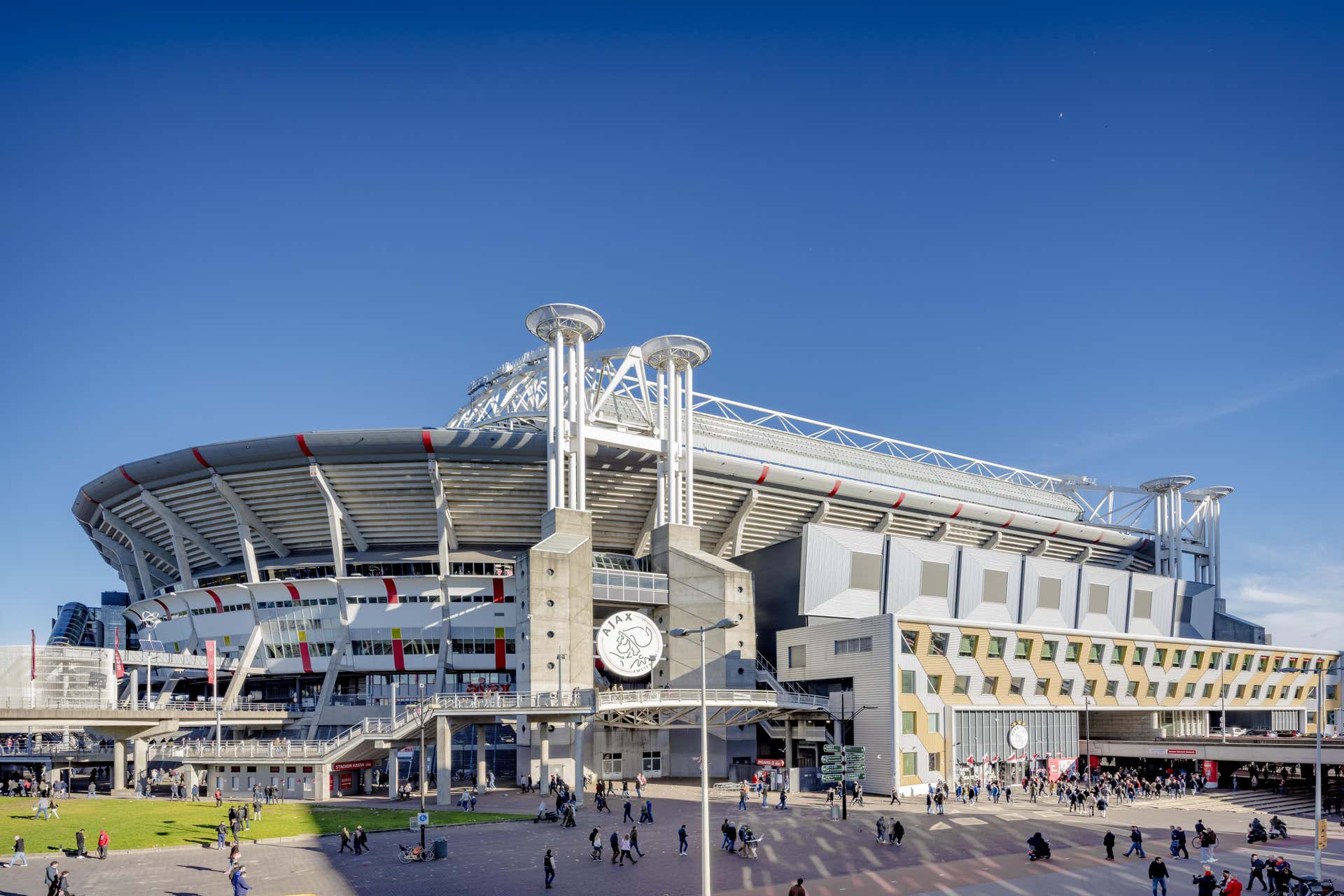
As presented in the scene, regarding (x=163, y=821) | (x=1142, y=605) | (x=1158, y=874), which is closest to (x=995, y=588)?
(x=1142, y=605)

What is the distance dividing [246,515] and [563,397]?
27.0m

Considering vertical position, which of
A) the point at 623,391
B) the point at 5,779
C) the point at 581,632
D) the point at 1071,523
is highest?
the point at 623,391

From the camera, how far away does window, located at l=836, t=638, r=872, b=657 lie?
208 ft

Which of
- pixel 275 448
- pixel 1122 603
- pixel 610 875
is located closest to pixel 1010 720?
pixel 1122 603

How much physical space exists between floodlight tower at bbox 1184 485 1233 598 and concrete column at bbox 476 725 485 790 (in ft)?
311

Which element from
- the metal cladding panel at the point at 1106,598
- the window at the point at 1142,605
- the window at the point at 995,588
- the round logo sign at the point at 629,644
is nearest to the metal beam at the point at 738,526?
the round logo sign at the point at 629,644

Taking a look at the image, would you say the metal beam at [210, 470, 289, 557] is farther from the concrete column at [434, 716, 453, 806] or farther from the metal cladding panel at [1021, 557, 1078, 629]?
the metal cladding panel at [1021, 557, 1078, 629]

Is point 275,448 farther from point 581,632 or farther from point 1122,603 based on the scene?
point 1122,603

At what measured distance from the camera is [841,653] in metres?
66.0

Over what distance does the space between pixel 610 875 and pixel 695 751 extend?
124ft

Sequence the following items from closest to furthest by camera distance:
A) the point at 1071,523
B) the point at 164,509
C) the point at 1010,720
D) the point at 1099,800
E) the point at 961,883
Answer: the point at 961,883 → the point at 1099,800 → the point at 1010,720 → the point at 164,509 → the point at 1071,523

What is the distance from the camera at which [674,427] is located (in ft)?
249

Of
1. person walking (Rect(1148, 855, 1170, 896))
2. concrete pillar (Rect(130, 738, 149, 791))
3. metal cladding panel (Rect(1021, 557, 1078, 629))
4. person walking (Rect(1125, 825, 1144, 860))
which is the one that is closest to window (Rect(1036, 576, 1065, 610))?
metal cladding panel (Rect(1021, 557, 1078, 629))

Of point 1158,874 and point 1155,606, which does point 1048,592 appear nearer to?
point 1155,606
